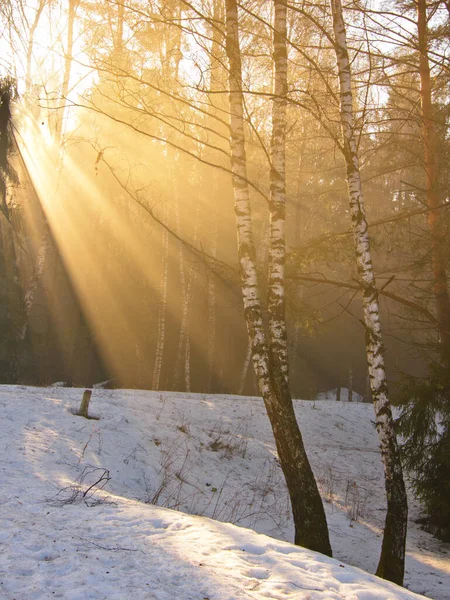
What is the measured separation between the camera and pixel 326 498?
10406 millimetres

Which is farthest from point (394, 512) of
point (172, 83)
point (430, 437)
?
point (172, 83)

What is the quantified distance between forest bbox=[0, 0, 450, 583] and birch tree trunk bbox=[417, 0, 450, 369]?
44 millimetres

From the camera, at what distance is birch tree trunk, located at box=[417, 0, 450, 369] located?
29.9ft

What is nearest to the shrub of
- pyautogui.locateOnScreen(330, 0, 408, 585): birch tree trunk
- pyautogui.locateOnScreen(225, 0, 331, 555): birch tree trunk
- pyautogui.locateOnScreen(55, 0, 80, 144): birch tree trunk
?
pyautogui.locateOnScreen(330, 0, 408, 585): birch tree trunk

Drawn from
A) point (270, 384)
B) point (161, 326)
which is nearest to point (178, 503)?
point (270, 384)

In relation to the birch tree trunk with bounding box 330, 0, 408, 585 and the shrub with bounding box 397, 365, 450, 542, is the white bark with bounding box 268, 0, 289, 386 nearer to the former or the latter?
the birch tree trunk with bounding box 330, 0, 408, 585

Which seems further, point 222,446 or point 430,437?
point 222,446

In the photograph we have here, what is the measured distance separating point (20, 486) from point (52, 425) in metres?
4.05

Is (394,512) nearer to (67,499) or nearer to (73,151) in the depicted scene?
(67,499)

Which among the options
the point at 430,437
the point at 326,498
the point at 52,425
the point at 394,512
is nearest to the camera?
the point at 394,512

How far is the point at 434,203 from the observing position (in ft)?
31.9

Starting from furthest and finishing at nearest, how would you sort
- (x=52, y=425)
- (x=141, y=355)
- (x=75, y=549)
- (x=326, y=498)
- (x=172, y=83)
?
(x=141, y=355)
(x=172, y=83)
(x=326, y=498)
(x=52, y=425)
(x=75, y=549)

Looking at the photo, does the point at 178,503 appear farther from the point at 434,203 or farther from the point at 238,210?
the point at 434,203

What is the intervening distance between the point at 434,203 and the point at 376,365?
14.7 feet
